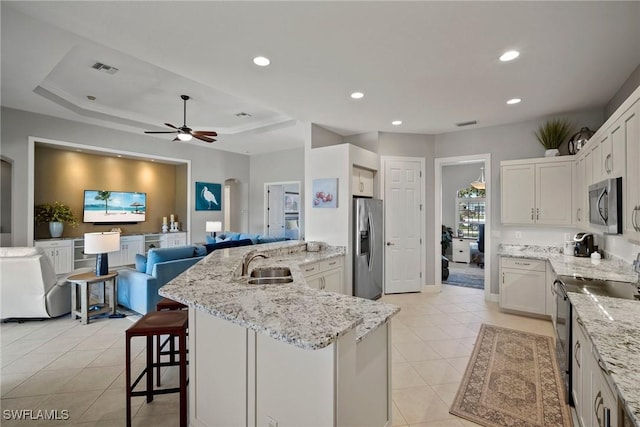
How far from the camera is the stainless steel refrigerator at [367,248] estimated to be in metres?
4.28

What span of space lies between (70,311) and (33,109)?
3.40 m

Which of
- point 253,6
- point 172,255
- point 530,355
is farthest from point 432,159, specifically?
point 172,255

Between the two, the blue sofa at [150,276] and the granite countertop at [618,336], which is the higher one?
the granite countertop at [618,336]

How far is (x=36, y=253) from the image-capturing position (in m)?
3.58

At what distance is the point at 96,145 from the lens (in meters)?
5.66

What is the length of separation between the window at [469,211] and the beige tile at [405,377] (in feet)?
21.6

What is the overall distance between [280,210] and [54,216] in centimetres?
486

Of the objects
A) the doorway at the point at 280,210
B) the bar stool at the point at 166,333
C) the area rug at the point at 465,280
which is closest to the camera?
the bar stool at the point at 166,333

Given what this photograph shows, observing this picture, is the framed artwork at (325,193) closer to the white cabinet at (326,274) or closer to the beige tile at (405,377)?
the white cabinet at (326,274)

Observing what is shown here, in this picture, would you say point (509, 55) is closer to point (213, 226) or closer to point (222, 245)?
point (222, 245)

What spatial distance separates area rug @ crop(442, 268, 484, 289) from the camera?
18.4ft

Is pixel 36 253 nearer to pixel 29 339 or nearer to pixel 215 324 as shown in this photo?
pixel 29 339

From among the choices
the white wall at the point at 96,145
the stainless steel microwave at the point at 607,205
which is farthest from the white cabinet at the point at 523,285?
the white wall at the point at 96,145

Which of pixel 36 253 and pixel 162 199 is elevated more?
pixel 162 199
